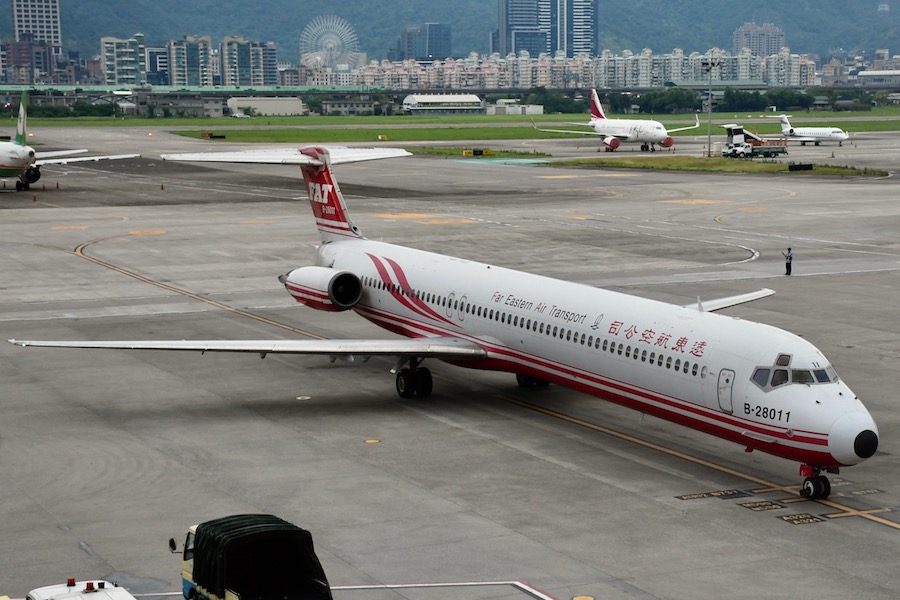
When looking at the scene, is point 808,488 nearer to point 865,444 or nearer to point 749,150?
point 865,444

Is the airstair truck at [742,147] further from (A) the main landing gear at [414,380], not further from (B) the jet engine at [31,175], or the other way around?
(A) the main landing gear at [414,380]

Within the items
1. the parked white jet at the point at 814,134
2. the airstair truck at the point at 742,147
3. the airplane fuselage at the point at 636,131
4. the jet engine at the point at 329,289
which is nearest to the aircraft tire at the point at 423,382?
the jet engine at the point at 329,289

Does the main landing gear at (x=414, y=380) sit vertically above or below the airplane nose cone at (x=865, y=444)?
below

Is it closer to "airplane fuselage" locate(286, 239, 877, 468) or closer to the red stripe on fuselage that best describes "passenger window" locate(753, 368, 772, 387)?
"airplane fuselage" locate(286, 239, 877, 468)

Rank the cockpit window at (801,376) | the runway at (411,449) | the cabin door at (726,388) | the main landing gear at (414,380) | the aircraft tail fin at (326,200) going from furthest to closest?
the aircraft tail fin at (326,200) → the main landing gear at (414,380) → the cabin door at (726,388) → the cockpit window at (801,376) → the runway at (411,449)

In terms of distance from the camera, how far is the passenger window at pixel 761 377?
2319cm

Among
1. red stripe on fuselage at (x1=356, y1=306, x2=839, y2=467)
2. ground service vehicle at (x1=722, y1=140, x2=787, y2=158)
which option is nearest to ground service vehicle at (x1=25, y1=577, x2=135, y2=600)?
red stripe on fuselage at (x1=356, y1=306, x2=839, y2=467)

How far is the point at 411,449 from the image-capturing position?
87.5ft

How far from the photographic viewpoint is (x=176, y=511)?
73.0 ft

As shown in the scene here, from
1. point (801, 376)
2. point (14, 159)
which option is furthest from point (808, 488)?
point (14, 159)

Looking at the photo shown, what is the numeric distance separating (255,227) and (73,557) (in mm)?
48976

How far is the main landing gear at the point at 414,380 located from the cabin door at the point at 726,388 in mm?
9333

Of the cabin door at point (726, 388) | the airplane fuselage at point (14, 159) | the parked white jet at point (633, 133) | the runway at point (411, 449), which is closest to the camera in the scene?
the runway at point (411, 449)

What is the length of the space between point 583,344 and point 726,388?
4.44m
